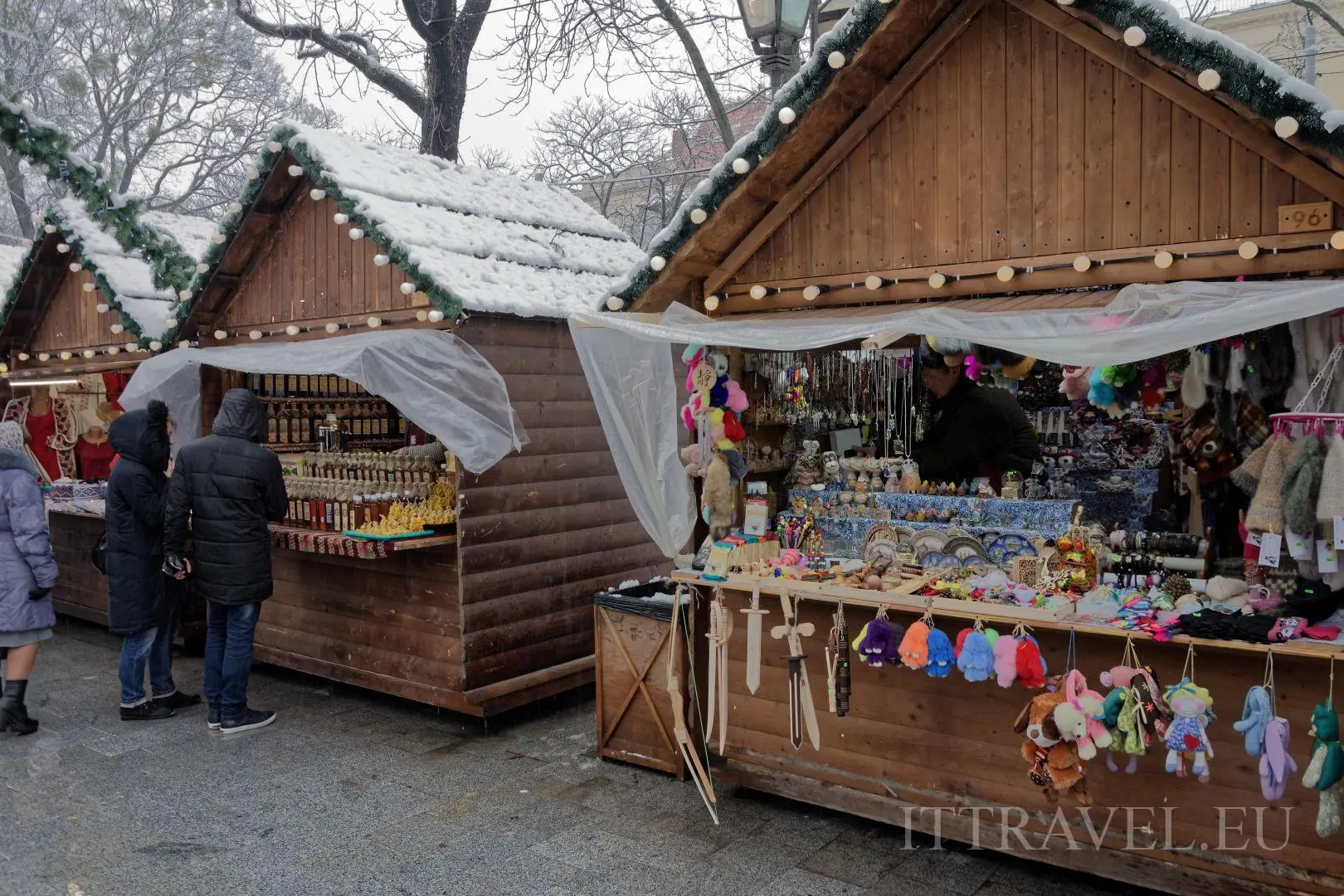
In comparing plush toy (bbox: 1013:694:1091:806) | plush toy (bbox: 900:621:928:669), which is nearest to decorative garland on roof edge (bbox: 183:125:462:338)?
plush toy (bbox: 900:621:928:669)

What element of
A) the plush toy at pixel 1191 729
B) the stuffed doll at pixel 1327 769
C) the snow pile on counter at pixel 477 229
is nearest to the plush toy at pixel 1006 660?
the plush toy at pixel 1191 729

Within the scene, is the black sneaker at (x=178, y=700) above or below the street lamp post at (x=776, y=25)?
below

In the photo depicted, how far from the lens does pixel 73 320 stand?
868cm

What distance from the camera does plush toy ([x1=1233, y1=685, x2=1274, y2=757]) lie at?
3.24 m

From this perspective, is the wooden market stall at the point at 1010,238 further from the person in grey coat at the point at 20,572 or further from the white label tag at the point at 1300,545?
the person in grey coat at the point at 20,572

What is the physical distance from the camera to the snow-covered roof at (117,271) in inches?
291

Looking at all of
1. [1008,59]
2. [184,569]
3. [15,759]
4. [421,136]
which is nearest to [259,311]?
[184,569]

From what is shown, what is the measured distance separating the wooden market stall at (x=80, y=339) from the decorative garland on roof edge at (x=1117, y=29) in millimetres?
4333

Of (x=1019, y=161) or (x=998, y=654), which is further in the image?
(x=1019, y=161)

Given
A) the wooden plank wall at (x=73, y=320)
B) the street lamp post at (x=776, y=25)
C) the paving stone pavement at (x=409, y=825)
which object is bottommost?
the paving stone pavement at (x=409, y=825)

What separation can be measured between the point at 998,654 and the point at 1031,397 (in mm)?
2663

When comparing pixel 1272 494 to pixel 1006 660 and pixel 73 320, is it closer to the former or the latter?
pixel 1006 660

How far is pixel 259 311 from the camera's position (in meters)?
7.01

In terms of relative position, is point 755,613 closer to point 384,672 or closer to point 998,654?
point 998,654
